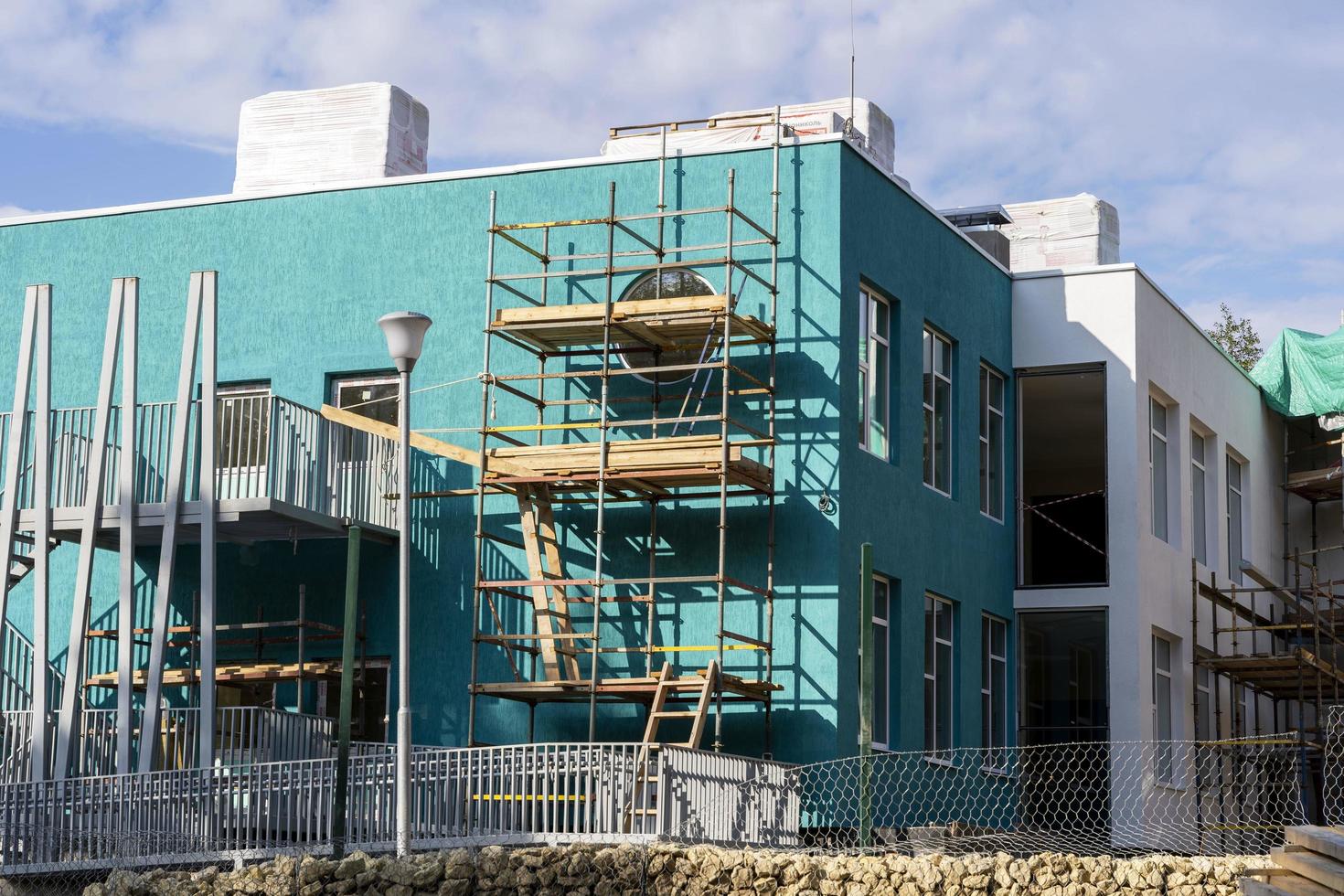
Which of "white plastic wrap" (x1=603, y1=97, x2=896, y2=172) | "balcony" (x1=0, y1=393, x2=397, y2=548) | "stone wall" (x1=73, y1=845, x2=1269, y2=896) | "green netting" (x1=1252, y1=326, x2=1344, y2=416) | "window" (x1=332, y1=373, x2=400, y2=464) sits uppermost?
"white plastic wrap" (x1=603, y1=97, x2=896, y2=172)

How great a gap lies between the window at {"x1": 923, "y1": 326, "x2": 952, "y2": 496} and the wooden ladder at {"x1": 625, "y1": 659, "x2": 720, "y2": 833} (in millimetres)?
5512

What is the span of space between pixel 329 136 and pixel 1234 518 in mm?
16643

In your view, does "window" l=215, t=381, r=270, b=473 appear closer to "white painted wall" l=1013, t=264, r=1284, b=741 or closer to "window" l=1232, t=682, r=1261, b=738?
"white painted wall" l=1013, t=264, r=1284, b=741

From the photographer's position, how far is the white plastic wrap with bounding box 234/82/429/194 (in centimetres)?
2711

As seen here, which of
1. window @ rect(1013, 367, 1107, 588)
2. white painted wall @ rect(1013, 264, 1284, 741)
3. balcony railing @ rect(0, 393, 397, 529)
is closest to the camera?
balcony railing @ rect(0, 393, 397, 529)

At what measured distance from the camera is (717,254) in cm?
2353

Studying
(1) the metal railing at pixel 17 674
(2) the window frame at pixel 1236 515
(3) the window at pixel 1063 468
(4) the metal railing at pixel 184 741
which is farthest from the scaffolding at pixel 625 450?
(2) the window frame at pixel 1236 515

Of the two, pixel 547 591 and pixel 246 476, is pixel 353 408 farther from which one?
pixel 547 591

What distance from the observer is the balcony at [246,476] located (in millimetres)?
22453

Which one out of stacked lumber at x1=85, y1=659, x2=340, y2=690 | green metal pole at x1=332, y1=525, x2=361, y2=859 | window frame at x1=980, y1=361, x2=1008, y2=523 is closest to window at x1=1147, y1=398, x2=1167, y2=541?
window frame at x1=980, y1=361, x2=1008, y2=523

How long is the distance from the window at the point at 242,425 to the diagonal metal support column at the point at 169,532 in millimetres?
406

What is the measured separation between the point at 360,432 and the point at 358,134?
5.22 meters

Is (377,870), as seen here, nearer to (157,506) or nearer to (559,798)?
(559,798)

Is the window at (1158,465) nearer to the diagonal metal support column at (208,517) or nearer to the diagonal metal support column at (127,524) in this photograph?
the diagonal metal support column at (208,517)
